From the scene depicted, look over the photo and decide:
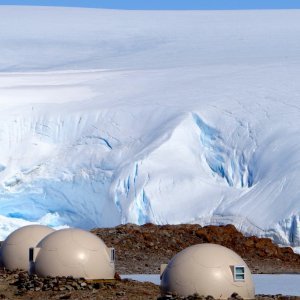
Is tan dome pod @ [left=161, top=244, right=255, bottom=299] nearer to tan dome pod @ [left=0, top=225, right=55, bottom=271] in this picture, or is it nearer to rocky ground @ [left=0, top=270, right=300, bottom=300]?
rocky ground @ [left=0, top=270, right=300, bottom=300]

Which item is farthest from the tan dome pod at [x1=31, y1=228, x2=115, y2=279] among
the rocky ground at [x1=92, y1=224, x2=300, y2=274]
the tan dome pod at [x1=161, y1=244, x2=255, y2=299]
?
the rocky ground at [x1=92, y1=224, x2=300, y2=274]

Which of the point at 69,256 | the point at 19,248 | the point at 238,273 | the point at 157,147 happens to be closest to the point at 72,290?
the point at 69,256

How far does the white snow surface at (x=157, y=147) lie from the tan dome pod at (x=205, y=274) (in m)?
9.66

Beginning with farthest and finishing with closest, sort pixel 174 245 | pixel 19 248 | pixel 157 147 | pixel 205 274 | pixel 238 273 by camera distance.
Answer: pixel 157 147 < pixel 174 245 < pixel 19 248 < pixel 238 273 < pixel 205 274

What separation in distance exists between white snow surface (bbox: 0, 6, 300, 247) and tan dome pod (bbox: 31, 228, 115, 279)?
8103mm

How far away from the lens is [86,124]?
27.5 metres

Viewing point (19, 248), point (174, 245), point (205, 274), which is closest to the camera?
point (205, 274)

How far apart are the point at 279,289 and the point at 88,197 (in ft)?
32.2

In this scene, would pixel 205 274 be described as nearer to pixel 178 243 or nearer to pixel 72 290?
pixel 72 290

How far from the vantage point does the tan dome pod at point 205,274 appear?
12414mm

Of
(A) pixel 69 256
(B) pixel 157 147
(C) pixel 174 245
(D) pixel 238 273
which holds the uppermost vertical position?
(B) pixel 157 147

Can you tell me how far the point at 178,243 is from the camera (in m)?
23.0

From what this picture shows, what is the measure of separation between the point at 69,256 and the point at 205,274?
117 inches

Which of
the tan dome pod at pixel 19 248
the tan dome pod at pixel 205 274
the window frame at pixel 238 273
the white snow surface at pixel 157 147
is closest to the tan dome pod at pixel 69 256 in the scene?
the tan dome pod at pixel 19 248
